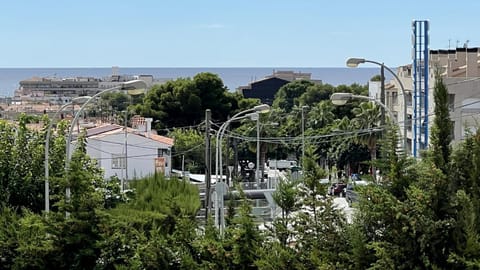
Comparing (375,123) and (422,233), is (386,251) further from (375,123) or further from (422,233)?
(375,123)

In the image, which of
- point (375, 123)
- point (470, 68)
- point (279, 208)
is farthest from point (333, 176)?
point (375, 123)

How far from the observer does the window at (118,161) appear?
43969mm

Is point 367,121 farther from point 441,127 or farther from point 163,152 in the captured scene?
point 441,127

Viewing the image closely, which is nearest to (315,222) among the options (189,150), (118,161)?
(118,161)

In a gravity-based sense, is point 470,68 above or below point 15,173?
above

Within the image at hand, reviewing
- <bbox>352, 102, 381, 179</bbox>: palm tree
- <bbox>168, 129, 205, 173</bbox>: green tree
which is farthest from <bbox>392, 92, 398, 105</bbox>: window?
<bbox>168, 129, 205, 173</bbox>: green tree

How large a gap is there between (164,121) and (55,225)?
50986 mm

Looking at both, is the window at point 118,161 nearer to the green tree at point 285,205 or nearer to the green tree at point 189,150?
the green tree at point 189,150

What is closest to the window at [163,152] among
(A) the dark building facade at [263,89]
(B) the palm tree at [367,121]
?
(B) the palm tree at [367,121]

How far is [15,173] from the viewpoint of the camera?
16891 millimetres

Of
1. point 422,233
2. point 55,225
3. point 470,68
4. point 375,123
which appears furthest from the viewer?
point 375,123

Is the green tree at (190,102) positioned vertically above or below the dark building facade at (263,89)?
below

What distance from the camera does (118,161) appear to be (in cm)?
4456

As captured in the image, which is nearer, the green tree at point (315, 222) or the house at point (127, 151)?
the green tree at point (315, 222)
